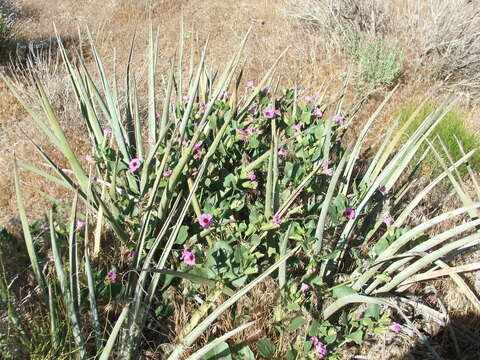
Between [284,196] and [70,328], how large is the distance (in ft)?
2.52

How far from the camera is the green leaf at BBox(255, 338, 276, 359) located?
1256 millimetres

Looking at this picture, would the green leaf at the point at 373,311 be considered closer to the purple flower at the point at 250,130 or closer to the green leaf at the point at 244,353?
the green leaf at the point at 244,353

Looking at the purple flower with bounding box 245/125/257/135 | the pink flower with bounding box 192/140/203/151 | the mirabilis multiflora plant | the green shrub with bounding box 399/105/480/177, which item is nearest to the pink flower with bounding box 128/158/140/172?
the mirabilis multiflora plant

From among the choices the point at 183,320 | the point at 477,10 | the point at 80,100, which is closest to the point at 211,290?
the point at 183,320

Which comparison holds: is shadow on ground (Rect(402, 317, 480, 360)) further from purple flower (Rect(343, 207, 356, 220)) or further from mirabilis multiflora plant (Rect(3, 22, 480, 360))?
purple flower (Rect(343, 207, 356, 220))

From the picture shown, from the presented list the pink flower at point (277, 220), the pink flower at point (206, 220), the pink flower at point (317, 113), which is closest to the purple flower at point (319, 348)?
the pink flower at point (277, 220)

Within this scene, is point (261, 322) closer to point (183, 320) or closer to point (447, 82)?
point (183, 320)

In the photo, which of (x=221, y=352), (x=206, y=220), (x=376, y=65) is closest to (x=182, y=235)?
(x=206, y=220)

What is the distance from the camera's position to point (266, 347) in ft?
4.18

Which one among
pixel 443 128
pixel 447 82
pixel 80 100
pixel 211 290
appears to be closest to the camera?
pixel 211 290

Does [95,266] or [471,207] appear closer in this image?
[471,207]

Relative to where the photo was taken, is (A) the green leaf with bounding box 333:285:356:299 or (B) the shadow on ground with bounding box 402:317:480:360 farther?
(B) the shadow on ground with bounding box 402:317:480:360

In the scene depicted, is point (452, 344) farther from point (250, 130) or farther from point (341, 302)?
point (250, 130)

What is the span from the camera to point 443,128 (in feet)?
8.58
